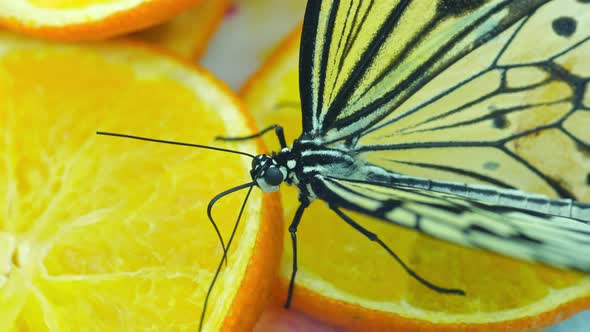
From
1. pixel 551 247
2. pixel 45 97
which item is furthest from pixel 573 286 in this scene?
pixel 45 97

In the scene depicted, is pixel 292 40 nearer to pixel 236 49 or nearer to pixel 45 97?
pixel 236 49

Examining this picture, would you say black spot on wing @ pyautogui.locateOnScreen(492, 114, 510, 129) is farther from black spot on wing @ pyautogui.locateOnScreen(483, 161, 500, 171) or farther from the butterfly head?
the butterfly head

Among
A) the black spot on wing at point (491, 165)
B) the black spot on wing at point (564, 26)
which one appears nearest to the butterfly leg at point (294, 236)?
the black spot on wing at point (491, 165)

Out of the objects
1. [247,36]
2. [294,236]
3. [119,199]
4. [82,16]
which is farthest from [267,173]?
[247,36]

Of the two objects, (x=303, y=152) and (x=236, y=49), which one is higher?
(x=236, y=49)

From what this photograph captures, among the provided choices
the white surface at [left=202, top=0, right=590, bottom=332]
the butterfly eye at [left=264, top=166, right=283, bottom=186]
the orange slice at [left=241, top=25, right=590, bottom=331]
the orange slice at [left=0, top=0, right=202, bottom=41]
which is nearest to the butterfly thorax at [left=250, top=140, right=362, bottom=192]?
the butterfly eye at [left=264, top=166, right=283, bottom=186]

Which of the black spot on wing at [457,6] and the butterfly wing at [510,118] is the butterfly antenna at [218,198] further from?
the black spot on wing at [457,6]

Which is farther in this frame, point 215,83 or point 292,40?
point 292,40
